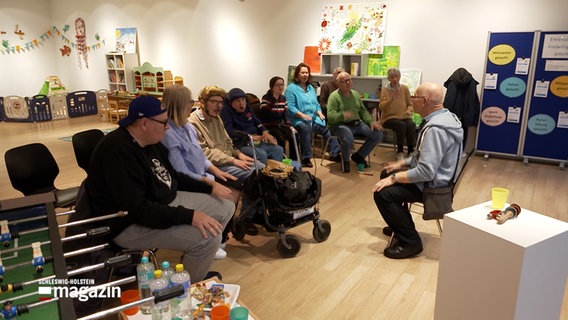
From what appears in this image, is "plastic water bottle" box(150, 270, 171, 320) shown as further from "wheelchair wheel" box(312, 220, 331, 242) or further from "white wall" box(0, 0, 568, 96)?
"white wall" box(0, 0, 568, 96)

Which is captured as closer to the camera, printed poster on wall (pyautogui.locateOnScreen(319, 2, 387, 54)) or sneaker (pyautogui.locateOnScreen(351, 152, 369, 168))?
sneaker (pyautogui.locateOnScreen(351, 152, 369, 168))

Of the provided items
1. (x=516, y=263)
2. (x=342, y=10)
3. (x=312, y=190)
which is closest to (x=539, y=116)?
(x=342, y=10)

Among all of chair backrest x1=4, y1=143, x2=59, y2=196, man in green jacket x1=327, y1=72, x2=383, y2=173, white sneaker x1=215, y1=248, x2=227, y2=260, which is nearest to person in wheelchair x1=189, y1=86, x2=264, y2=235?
white sneaker x1=215, y1=248, x2=227, y2=260

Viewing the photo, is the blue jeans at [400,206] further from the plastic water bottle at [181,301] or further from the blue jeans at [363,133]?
the blue jeans at [363,133]

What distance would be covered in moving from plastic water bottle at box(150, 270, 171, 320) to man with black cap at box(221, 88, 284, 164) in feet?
7.71

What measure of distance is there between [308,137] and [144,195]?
11.3 feet

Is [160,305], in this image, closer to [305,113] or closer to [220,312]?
[220,312]

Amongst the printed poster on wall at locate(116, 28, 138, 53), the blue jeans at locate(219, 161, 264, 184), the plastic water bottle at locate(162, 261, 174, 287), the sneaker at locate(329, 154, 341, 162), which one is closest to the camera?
the plastic water bottle at locate(162, 261, 174, 287)

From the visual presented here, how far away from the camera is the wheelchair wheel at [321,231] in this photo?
318 cm

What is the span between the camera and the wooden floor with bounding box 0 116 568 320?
2.42 meters

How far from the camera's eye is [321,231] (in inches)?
126

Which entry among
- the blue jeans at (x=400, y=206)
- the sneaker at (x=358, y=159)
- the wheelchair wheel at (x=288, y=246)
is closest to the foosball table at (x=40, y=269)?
the wheelchair wheel at (x=288, y=246)

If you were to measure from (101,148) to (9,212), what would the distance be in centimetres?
49

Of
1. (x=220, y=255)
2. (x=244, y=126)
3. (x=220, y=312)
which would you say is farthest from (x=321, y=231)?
(x=220, y=312)
